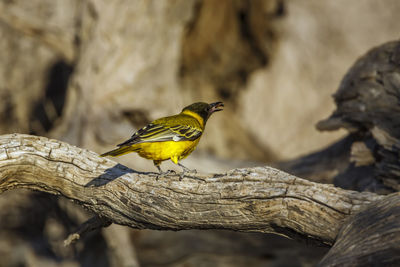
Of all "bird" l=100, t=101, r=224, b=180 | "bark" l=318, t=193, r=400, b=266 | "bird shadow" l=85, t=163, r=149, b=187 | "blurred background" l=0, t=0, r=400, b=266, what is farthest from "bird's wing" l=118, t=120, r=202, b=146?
"blurred background" l=0, t=0, r=400, b=266

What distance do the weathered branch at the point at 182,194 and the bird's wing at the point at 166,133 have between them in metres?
0.38

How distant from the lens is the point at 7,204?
14.2m

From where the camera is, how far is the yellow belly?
5768 mm

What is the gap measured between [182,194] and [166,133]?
0.83 meters

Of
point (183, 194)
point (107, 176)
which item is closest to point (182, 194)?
point (183, 194)

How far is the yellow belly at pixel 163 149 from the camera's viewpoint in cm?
577

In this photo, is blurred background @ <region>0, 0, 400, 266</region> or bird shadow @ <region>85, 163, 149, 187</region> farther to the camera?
blurred background @ <region>0, 0, 400, 266</region>

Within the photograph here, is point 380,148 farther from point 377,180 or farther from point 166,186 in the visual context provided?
point 166,186

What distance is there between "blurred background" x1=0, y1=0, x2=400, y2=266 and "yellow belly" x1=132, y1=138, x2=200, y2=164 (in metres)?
4.87

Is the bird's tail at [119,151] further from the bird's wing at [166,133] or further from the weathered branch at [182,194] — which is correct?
the weathered branch at [182,194]

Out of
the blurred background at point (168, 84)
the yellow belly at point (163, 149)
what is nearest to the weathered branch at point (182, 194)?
the yellow belly at point (163, 149)

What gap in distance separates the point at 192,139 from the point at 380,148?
8.61 feet

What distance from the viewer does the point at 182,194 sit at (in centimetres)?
538

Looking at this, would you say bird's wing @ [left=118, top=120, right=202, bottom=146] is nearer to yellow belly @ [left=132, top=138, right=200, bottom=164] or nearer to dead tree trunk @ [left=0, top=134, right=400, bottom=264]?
yellow belly @ [left=132, top=138, right=200, bottom=164]
